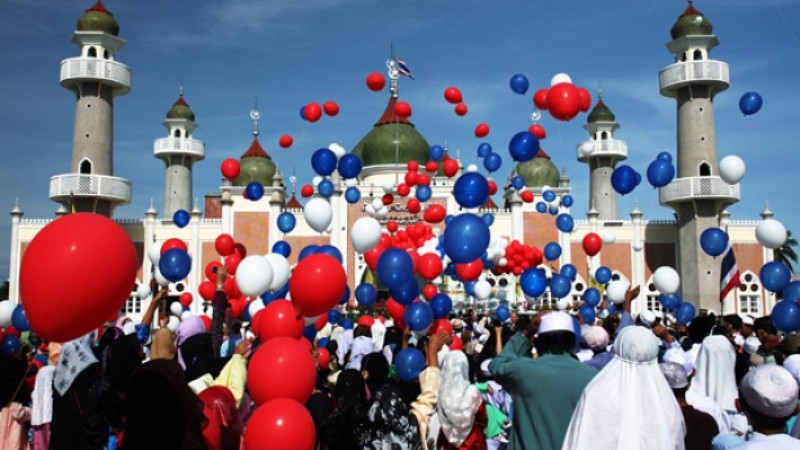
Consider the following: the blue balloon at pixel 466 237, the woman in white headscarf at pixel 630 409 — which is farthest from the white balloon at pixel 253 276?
the woman in white headscarf at pixel 630 409

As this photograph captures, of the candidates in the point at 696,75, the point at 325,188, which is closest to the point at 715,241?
the point at 325,188

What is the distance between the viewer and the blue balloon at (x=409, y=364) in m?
6.16

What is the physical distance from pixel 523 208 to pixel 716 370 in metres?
25.3

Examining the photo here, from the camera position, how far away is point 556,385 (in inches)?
145

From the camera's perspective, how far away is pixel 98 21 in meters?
28.1

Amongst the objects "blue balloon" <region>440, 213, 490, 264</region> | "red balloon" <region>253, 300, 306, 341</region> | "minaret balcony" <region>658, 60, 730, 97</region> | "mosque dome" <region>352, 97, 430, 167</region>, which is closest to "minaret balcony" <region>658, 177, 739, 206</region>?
"minaret balcony" <region>658, 60, 730, 97</region>

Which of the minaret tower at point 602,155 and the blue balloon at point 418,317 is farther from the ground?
the minaret tower at point 602,155

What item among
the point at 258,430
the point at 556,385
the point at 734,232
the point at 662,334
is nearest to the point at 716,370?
the point at 662,334

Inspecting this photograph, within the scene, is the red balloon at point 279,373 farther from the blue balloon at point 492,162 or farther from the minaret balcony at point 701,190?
the minaret balcony at point 701,190

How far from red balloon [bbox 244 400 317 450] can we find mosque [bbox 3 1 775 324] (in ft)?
65.6

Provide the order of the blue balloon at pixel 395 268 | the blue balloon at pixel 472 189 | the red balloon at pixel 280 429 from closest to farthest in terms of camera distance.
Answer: the red balloon at pixel 280 429 < the blue balloon at pixel 395 268 < the blue balloon at pixel 472 189

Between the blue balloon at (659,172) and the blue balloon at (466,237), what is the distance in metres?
5.09

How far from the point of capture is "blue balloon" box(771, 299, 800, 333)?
880 cm

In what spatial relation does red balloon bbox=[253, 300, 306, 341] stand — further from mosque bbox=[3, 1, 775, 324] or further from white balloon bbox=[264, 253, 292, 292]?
mosque bbox=[3, 1, 775, 324]
